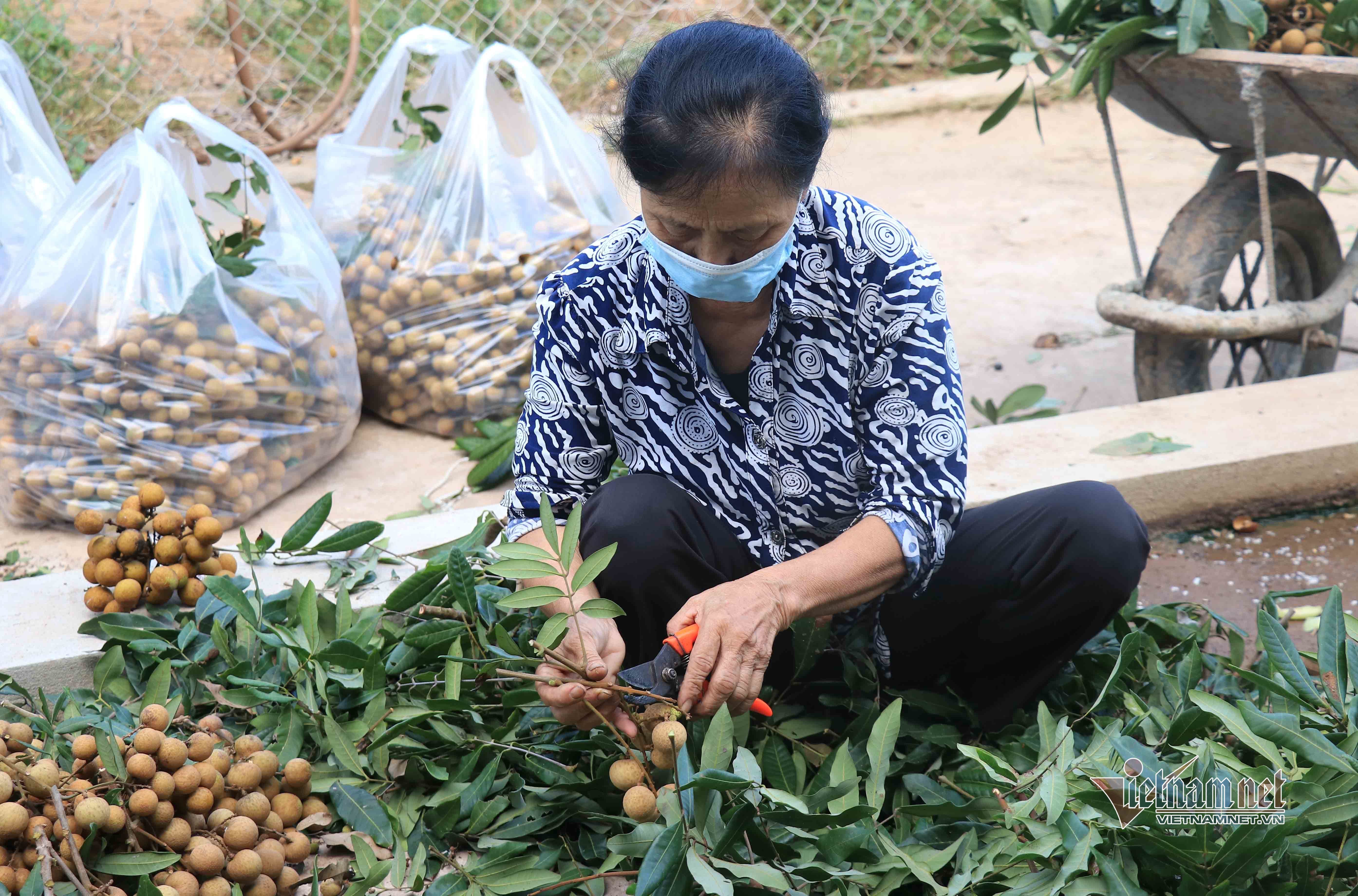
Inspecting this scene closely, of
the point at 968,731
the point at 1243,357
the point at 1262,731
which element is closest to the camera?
the point at 1262,731

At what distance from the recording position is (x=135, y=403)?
8.21 feet

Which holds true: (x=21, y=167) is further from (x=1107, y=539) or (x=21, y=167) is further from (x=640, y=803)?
(x=1107, y=539)

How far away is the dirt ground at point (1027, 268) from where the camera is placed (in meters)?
2.40

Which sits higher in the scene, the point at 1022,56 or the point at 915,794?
the point at 1022,56

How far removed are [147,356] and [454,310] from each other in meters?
0.78

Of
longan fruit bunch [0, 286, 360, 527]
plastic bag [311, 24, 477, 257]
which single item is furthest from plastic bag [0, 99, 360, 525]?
plastic bag [311, 24, 477, 257]

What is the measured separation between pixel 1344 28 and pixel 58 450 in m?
3.22

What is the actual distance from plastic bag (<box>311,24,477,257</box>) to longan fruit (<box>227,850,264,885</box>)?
2114 millimetres

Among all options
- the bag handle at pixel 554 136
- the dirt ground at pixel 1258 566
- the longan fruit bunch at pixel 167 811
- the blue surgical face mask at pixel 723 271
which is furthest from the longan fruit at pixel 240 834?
the bag handle at pixel 554 136

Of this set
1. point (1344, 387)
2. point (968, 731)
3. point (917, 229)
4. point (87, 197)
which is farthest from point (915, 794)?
point (917, 229)

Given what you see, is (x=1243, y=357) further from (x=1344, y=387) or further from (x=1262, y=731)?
(x=1262, y=731)

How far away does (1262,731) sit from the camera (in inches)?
52.2

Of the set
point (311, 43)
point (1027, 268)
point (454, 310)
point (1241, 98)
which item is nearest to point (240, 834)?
point (454, 310)

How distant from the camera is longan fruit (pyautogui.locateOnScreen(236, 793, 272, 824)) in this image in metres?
1.39
